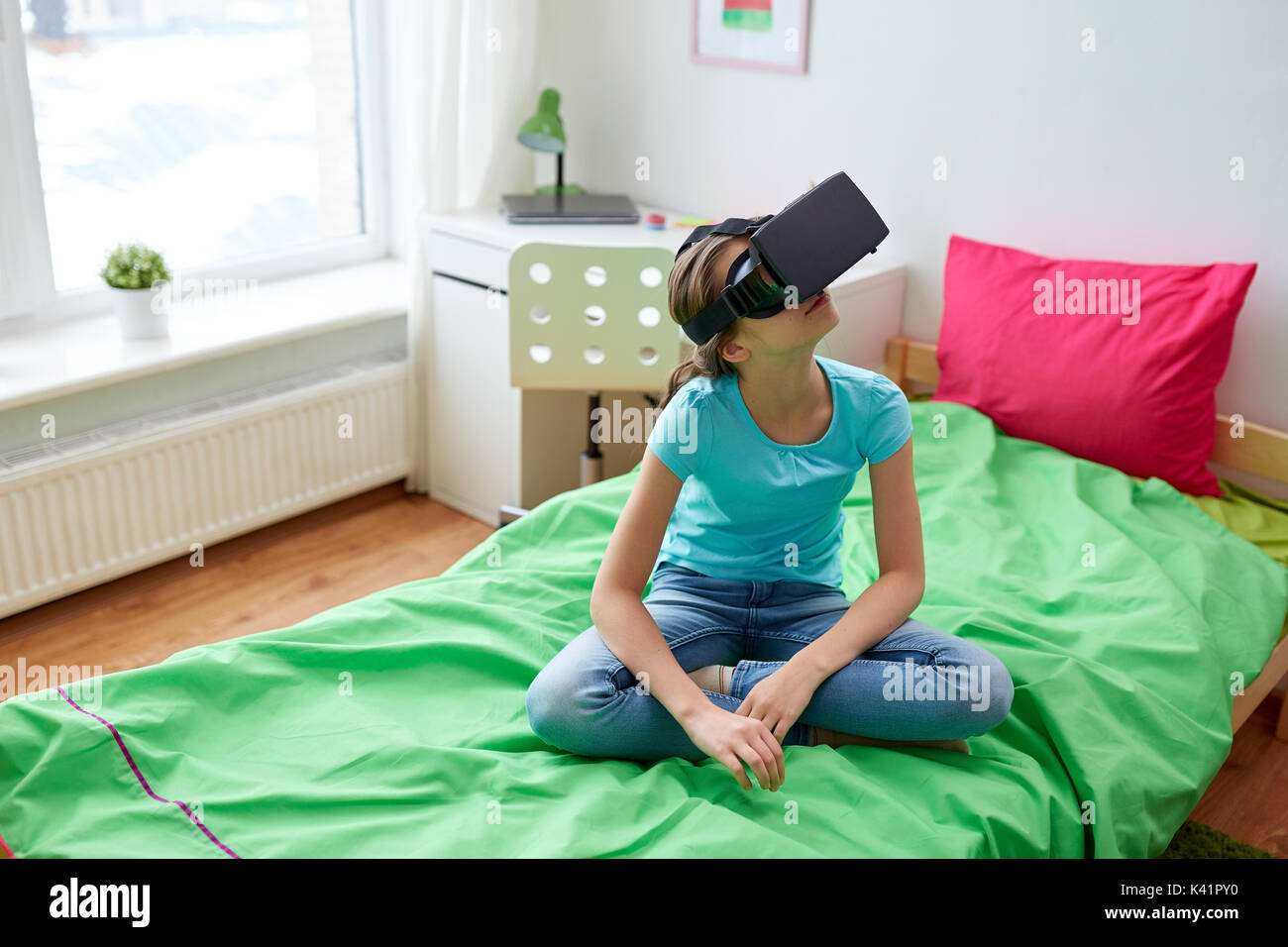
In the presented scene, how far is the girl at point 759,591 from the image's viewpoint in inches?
54.4

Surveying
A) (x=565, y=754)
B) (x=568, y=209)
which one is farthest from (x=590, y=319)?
(x=565, y=754)

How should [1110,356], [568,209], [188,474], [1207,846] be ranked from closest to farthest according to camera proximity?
[1207,846], [1110,356], [188,474], [568,209]

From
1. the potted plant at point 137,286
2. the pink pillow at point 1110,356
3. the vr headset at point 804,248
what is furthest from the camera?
the potted plant at point 137,286

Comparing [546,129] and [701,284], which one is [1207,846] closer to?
[701,284]

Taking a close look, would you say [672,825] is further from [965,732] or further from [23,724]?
[23,724]

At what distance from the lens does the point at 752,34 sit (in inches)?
106

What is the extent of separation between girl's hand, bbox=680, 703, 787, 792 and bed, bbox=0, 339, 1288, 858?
0.04 m

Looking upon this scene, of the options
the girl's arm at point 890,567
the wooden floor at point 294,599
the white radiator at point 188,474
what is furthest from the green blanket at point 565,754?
the white radiator at point 188,474

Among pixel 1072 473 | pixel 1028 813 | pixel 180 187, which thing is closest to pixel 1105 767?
pixel 1028 813

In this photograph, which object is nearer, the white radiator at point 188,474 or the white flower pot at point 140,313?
the white radiator at point 188,474

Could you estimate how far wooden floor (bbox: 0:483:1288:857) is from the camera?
79.7 inches

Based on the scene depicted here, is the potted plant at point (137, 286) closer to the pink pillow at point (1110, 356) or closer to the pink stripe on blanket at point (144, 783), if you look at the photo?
the pink stripe on blanket at point (144, 783)

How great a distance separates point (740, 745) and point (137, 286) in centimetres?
178
